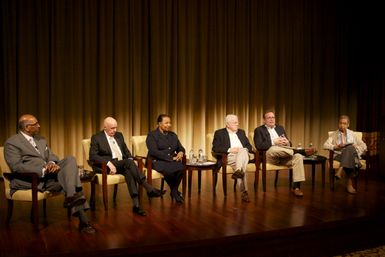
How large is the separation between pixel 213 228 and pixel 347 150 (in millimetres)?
2405

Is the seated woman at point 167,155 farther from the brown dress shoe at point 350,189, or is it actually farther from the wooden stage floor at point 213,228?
the brown dress shoe at point 350,189

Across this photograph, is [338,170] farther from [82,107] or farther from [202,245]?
[82,107]

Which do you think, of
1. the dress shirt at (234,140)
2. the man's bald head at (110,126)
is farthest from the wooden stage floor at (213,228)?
the man's bald head at (110,126)

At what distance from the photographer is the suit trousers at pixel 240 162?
5324mm

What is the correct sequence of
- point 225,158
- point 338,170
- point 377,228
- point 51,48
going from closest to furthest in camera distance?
point 377,228, point 225,158, point 338,170, point 51,48

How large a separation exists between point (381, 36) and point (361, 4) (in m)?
0.86

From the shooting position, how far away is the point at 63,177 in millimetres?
4234

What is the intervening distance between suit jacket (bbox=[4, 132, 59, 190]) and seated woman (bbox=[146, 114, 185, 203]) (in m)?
1.30

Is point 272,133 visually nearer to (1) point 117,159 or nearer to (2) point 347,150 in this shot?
(2) point 347,150

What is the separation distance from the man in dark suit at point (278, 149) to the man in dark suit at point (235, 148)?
0.21 meters

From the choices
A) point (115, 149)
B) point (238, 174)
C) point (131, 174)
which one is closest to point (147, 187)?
point (131, 174)

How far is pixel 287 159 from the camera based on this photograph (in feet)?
18.8

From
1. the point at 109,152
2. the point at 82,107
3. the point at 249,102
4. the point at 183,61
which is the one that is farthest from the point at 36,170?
the point at 249,102

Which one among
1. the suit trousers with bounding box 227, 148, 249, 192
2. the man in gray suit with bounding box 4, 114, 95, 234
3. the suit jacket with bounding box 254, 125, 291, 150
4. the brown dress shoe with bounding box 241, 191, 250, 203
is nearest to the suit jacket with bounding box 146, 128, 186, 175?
the suit trousers with bounding box 227, 148, 249, 192
